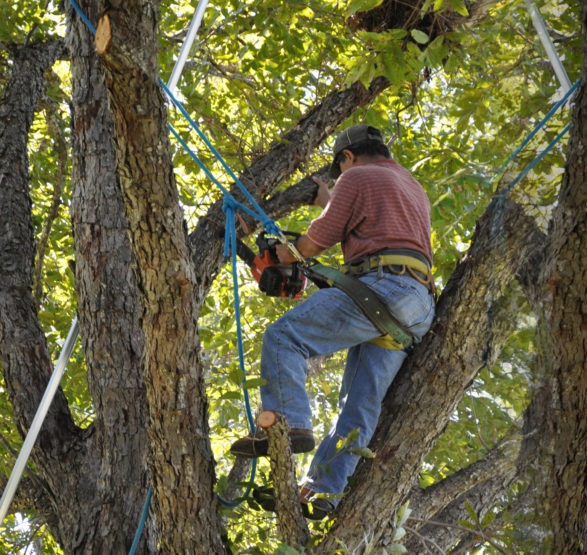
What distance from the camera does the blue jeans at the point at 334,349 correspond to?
2939mm

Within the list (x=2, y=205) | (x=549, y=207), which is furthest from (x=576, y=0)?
(x=2, y=205)

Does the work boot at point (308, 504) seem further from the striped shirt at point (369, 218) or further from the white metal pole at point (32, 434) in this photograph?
the white metal pole at point (32, 434)

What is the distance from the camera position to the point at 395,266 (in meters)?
3.22

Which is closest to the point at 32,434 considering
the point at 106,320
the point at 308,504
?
the point at 106,320

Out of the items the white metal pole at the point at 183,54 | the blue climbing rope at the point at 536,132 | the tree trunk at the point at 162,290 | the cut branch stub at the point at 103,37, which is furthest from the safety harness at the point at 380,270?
the cut branch stub at the point at 103,37

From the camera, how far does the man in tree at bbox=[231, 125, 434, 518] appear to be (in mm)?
2938

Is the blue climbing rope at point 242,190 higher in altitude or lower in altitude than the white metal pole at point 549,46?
lower

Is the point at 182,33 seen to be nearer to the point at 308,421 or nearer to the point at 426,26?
the point at 426,26

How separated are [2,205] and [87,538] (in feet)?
5.85

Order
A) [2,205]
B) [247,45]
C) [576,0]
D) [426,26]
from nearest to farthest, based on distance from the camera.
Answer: [576,0], [2,205], [426,26], [247,45]

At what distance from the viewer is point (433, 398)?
111 inches

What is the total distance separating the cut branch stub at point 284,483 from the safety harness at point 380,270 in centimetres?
61

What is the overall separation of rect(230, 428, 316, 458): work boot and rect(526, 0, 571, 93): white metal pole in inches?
67.5

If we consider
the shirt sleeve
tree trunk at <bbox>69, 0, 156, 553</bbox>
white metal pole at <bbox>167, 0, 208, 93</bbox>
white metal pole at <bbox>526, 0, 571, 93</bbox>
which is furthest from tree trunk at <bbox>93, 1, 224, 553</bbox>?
white metal pole at <bbox>526, 0, 571, 93</bbox>
